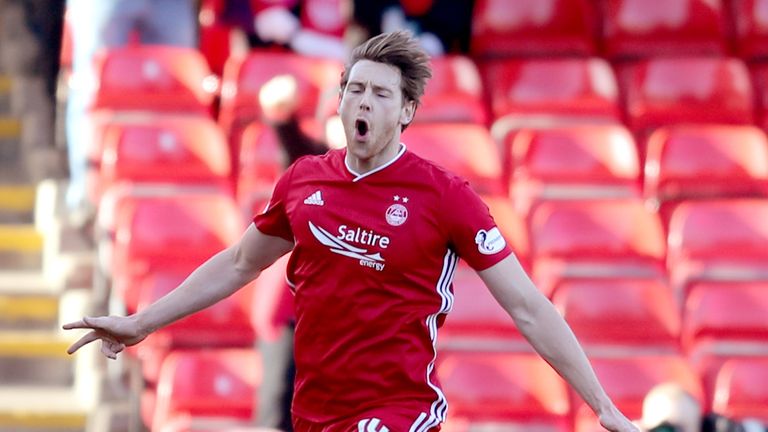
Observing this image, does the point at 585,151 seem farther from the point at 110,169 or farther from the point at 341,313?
the point at 341,313

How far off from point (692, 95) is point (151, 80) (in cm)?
274

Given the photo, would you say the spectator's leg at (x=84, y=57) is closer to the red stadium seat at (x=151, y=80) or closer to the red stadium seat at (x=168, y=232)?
the red stadium seat at (x=151, y=80)

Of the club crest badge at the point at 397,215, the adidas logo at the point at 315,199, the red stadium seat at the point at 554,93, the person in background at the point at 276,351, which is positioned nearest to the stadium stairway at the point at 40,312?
the person in background at the point at 276,351

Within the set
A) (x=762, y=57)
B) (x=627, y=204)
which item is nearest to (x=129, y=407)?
(x=627, y=204)

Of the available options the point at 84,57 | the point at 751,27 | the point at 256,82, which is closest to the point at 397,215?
the point at 256,82

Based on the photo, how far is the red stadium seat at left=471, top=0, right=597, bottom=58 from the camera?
821cm

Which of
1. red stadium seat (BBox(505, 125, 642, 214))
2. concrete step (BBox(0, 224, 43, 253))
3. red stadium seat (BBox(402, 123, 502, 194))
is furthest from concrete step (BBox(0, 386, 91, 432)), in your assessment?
red stadium seat (BBox(505, 125, 642, 214))

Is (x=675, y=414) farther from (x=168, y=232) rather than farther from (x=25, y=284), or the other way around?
(x=25, y=284)

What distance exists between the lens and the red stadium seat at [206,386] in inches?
244

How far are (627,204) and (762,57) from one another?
1.85 metres

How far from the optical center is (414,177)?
3.78 meters

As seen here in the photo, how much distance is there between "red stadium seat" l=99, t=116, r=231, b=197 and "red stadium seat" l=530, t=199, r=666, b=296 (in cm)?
151

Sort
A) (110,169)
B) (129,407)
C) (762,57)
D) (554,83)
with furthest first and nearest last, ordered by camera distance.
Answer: (762,57)
(554,83)
(110,169)
(129,407)

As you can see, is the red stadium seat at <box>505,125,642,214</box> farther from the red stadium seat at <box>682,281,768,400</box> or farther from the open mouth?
the open mouth
